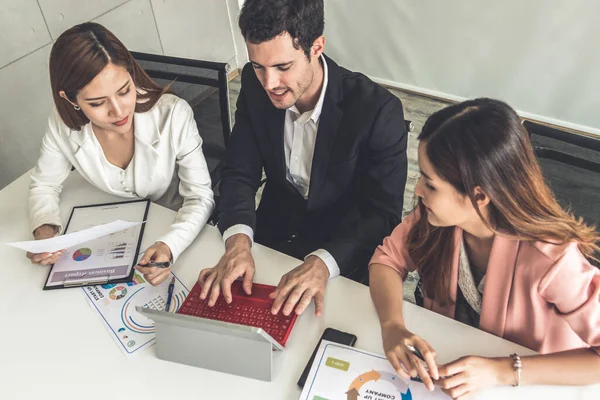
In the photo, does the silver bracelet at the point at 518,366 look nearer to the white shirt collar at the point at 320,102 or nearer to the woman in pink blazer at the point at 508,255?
the woman in pink blazer at the point at 508,255

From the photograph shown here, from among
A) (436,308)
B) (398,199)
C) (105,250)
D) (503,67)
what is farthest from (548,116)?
(105,250)

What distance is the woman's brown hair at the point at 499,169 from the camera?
0.98 meters

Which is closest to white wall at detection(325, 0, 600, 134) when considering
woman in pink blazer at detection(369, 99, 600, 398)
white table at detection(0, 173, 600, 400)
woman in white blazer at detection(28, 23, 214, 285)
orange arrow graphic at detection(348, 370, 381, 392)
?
woman in white blazer at detection(28, 23, 214, 285)

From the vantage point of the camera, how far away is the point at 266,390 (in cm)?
106

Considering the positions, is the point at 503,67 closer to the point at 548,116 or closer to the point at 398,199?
the point at 548,116

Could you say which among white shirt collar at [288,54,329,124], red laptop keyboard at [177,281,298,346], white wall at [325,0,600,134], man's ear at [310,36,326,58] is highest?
man's ear at [310,36,326,58]

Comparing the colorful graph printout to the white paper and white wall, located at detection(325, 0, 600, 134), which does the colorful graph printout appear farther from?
white wall, located at detection(325, 0, 600, 134)

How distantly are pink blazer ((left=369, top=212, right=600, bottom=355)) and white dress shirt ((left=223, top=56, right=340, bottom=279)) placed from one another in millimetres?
570

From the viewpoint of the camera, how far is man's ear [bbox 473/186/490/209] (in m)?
1.00

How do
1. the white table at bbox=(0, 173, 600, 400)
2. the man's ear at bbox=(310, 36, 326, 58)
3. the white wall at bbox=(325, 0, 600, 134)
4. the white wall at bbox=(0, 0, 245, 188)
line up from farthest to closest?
the white wall at bbox=(325, 0, 600, 134)
the white wall at bbox=(0, 0, 245, 188)
the man's ear at bbox=(310, 36, 326, 58)
the white table at bbox=(0, 173, 600, 400)

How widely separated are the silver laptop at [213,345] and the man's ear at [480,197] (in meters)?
0.50

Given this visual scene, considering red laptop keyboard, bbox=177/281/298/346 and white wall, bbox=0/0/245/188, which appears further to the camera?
white wall, bbox=0/0/245/188

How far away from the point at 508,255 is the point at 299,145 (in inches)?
29.0

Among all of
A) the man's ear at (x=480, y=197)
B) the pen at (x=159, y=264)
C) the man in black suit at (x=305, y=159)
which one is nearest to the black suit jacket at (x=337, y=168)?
the man in black suit at (x=305, y=159)
